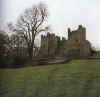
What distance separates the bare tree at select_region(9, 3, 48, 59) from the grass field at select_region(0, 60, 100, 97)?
27cm

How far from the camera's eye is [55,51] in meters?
1.56

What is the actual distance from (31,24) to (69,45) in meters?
0.54

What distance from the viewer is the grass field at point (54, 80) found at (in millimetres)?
1354

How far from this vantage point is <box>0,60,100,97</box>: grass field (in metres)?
1.35

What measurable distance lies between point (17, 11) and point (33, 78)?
35.9 inches

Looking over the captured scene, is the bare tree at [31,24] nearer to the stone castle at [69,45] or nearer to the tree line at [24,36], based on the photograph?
the tree line at [24,36]

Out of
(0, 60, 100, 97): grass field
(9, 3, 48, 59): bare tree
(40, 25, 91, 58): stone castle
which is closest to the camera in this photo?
(0, 60, 100, 97): grass field

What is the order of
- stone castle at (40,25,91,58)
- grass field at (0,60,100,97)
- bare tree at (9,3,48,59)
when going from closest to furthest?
grass field at (0,60,100,97), stone castle at (40,25,91,58), bare tree at (9,3,48,59)

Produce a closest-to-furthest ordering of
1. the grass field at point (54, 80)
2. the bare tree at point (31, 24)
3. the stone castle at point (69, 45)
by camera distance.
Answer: the grass field at point (54, 80) → the stone castle at point (69, 45) → the bare tree at point (31, 24)

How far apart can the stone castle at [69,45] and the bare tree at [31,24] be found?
4.7 inches

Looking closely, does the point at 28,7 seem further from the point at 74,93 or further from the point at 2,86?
the point at 74,93

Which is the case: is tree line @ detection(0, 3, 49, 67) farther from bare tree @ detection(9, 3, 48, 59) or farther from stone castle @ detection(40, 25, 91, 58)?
stone castle @ detection(40, 25, 91, 58)

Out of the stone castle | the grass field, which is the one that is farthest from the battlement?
the grass field

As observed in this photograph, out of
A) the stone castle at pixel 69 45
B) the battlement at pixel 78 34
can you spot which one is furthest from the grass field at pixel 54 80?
the battlement at pixel 78 34
